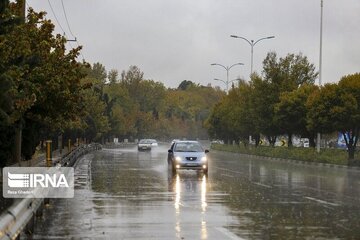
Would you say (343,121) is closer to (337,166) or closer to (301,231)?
(337,166)

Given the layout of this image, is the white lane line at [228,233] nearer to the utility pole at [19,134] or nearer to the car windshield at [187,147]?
the utility pole at [19,134]

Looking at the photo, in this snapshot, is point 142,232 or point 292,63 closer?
point 142,232

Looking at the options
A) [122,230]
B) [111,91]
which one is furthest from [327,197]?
[111,91]

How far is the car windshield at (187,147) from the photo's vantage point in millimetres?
32844

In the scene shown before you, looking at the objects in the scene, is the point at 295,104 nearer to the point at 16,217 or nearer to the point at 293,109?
the point at 293,109

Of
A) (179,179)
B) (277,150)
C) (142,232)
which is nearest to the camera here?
(142,232)

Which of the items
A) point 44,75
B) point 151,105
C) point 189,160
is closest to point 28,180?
point 44,75

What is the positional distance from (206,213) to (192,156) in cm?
1648

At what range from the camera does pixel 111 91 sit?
440 feet

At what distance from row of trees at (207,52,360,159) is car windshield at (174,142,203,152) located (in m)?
14.7

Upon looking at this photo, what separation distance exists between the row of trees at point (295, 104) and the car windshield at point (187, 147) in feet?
48.1

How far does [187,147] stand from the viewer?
33.6m

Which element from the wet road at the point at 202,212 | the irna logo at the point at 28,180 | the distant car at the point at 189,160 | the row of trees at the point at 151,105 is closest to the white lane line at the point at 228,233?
the wet road at the point at 202,212

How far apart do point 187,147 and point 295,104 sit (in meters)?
23.6
